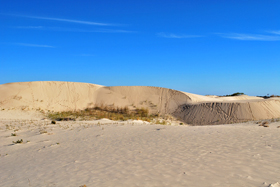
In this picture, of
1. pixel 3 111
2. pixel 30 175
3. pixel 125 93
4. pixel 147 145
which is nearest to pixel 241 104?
pixel 125 93

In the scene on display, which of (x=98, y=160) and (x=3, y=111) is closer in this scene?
(x=98, y=160)

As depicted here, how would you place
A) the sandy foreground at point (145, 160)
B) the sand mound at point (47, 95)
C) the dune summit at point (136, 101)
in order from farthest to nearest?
1. the sand mound at point (47, 95)
2. the dune summit at point (136, 101)
3. the sandy foreground at point (145, 160)

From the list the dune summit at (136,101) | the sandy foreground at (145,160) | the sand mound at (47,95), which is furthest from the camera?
the sand mound at (47,95)

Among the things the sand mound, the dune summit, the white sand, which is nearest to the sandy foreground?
the white sand

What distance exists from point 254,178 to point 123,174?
2764 mm

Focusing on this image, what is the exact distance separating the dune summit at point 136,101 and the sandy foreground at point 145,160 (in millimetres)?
13128

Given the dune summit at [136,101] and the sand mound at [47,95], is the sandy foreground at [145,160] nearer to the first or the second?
the dune summit at [136,101]

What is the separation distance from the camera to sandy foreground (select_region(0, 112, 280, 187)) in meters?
4.81

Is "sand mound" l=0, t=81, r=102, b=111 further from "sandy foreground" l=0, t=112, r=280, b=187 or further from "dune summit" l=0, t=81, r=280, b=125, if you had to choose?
"sandy foreground" l=0, t=112, r=280, b=187

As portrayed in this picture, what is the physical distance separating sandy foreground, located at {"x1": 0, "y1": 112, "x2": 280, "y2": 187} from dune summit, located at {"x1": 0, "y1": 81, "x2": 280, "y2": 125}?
13128 millimetres

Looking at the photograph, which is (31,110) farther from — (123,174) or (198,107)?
(123,174)

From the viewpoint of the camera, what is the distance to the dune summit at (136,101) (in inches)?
885

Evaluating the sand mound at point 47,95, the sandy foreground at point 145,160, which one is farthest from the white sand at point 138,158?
the sand mound at point 47,95

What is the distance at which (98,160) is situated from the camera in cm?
668
